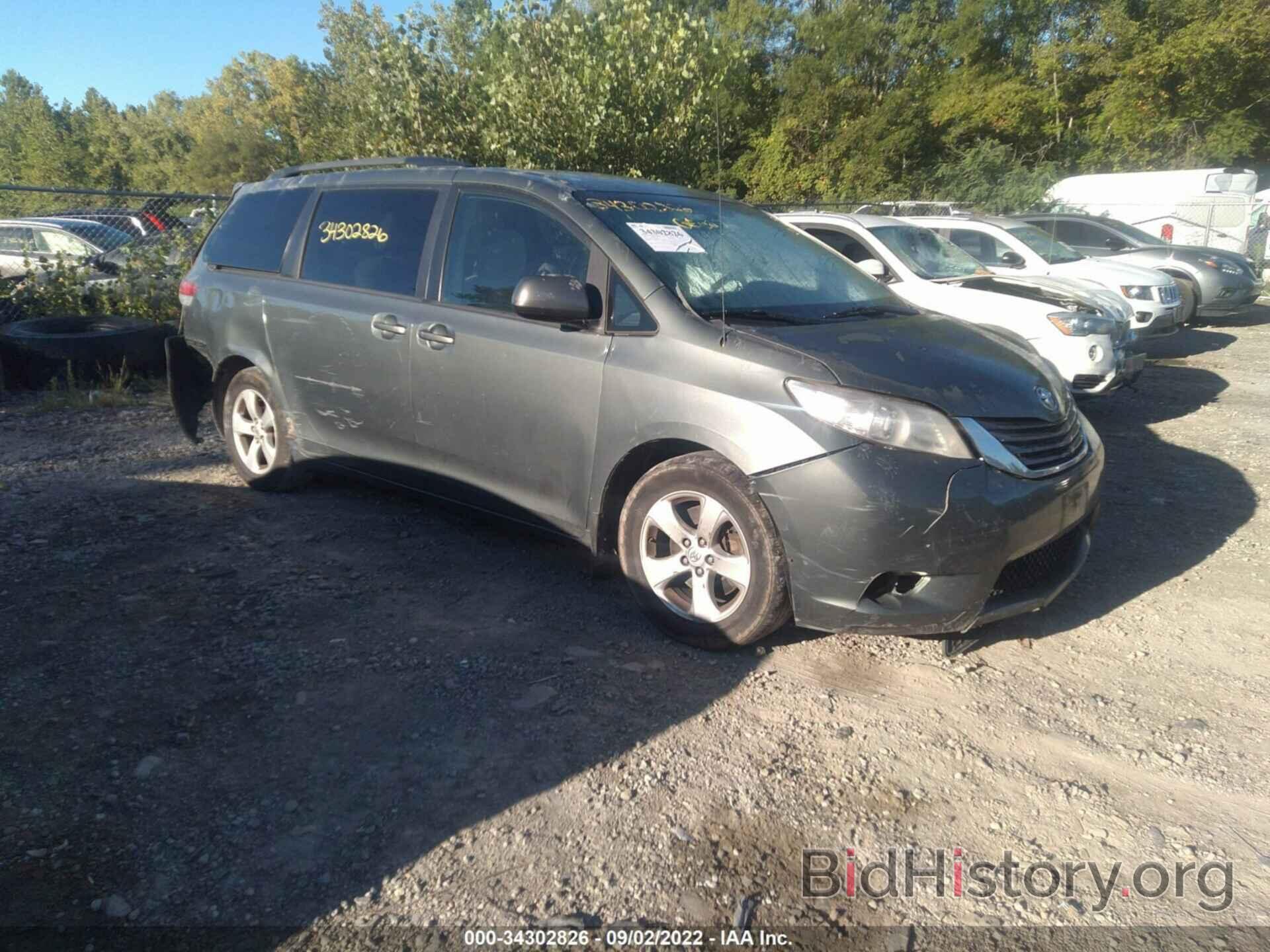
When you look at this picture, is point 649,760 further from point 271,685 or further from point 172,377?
point 172,377

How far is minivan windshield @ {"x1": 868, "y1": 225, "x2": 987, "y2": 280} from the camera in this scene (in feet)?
27.3

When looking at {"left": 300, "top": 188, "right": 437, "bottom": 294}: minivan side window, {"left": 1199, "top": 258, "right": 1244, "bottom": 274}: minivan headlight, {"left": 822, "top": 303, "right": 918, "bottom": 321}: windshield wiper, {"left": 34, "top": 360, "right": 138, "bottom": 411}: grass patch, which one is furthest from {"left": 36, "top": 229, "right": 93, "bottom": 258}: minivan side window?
{"left": 1199, "top": 258, "right": 1244, "bottom": 274}: minivan headlight

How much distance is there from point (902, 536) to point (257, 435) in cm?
398

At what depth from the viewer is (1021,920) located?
2434 millimetres

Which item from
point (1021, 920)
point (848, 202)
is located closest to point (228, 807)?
point (1021, 920)

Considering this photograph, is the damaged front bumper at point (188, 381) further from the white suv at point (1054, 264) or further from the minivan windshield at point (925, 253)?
the white suv at point (1054, 264)

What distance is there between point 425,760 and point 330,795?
1.01 ft

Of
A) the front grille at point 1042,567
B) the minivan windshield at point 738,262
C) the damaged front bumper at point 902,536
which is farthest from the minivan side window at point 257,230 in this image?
the front grille at point 1042,567

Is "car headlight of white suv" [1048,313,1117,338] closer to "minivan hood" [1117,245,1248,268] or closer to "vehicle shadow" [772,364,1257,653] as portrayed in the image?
"vehicle shadow" [772,364,1257,653]

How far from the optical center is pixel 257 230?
222 inches

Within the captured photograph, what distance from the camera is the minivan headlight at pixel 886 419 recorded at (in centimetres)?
335

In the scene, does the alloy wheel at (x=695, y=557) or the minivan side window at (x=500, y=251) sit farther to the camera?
the minivan side window at (x=500, y=251)

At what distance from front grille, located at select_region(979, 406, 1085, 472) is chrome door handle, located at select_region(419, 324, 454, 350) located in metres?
2.33

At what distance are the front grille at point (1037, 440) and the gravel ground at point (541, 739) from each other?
30.5 inches
